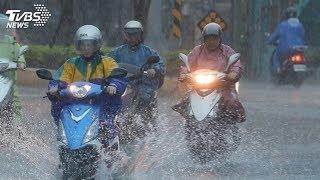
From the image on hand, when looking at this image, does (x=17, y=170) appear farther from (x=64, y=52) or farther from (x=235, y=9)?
(x=235, y=9)

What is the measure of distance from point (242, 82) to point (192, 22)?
4.68m

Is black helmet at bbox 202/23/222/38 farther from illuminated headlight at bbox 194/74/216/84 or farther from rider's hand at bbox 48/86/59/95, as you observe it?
rider's hand at bbox 48/86/59/95

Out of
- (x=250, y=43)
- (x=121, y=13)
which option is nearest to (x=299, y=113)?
(x=250, y=43)

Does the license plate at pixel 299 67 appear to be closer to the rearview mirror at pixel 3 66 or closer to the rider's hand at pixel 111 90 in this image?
the rearview mirror at pixel 3 66

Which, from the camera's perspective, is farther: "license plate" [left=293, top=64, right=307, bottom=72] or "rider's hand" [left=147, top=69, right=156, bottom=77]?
"license plate" [left=293, top=64, right=307, bottom=72]

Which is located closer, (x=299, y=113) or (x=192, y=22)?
(x=299, y=113)

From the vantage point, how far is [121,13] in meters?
33.4

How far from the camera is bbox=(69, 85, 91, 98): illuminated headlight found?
962cm

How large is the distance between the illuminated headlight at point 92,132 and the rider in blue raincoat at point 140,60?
3436 mm

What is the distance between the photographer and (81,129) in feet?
31.1

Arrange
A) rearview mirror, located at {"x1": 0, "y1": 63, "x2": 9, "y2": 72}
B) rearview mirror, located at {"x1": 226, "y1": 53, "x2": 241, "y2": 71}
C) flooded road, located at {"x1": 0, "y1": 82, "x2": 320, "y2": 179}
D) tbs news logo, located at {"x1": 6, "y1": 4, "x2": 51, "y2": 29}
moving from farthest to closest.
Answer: tbs news logo, located at {"x1": 6, "y1": 4, "x2": 51, "y2": 29}
rearview mirror, located at {"x1": 0, "y1": 63, "x2": 9, "y2": 72}
rearview mirror, located at {"x1": 226, "y1": 53, "x2": 241, "y2": 71}
flooded road, located at {"x1": 0, "y1": 82, "x2": 320, "y2": 179}

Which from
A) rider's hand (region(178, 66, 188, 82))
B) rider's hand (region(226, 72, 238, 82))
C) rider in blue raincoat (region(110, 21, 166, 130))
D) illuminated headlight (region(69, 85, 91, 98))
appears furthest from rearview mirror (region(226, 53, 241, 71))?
illuminated headlight (region(69, 85, 91, 98))

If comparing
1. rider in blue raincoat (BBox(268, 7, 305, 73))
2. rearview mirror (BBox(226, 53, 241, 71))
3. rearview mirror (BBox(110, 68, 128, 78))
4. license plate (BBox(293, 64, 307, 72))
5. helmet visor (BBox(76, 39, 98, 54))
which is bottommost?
license plate (BBox(293, 64, 307, 72))

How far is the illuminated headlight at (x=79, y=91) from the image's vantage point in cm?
962
